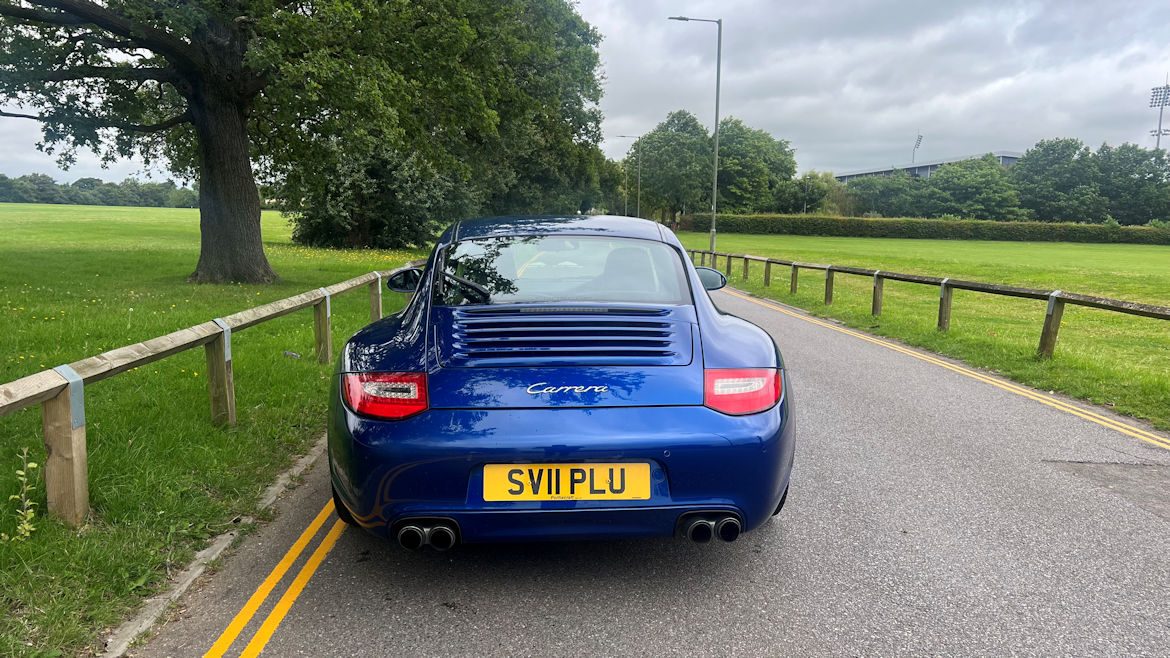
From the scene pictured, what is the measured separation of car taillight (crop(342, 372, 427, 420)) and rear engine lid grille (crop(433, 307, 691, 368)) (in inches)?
5.5

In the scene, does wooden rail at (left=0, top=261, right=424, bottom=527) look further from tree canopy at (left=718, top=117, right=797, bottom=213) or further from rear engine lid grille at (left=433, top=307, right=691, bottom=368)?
tree canopy at (left=718, top=117, right=797, bottom=213)

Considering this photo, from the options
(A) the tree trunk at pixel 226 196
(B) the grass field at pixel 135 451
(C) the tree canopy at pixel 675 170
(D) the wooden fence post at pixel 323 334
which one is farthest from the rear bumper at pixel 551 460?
(C) the tree canopy at pixel 675 170

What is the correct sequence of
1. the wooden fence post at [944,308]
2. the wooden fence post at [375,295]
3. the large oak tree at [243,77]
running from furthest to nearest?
the large oak tree at [243,77] → the wooden fence post at [944,308] → the wooden fence post at [375,295]

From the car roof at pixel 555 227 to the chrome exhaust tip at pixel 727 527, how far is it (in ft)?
5.57

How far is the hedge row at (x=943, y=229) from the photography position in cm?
7031

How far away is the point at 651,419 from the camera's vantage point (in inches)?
108

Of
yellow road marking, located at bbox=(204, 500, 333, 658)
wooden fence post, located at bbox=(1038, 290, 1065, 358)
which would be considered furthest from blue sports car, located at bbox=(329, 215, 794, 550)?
wooden fence post, located at bbox=(1038, 290, 1065, 358)

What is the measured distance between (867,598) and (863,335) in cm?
888

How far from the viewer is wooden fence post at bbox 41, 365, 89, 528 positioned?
3.11 m

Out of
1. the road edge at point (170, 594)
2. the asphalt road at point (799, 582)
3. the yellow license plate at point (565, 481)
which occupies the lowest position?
the road edge at point (170, 594)

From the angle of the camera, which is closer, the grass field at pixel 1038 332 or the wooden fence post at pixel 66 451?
the wooden fence post at pixel 66 451

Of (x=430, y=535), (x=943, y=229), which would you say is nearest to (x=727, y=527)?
(x=430, y=535)

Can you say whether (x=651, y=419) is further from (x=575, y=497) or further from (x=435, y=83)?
(x=435, y=83)

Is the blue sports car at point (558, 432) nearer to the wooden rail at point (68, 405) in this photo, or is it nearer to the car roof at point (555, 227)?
the car roof at point (555, 227)
